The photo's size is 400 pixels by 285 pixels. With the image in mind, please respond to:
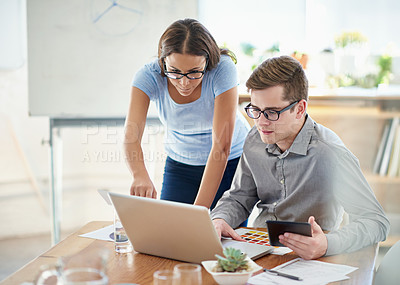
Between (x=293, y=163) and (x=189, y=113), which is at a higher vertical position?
(x=189, y=113)

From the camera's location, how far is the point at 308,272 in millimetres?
1149

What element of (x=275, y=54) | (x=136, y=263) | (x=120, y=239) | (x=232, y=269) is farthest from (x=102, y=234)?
(x=275, y=54)

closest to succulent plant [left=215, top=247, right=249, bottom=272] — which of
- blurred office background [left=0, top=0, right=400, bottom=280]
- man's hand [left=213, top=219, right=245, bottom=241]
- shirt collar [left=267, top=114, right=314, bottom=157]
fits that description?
man's hand [left=213, top=219, right=245, bottom=241]

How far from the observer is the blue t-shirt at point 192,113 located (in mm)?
1868

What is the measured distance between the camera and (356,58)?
3.12 m

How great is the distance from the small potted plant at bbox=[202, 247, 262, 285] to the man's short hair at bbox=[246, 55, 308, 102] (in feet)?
2.20

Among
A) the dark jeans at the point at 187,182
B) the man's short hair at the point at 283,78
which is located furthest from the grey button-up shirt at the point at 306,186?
→ the dark jeans at the point at 187,182

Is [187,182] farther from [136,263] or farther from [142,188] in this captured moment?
[136,263]

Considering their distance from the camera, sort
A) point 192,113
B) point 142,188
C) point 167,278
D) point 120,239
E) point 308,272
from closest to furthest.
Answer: point 167,278 < point 308,272 < point 120,239 < point 142,188 < point 192,113

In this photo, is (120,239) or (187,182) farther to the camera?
(187,182)

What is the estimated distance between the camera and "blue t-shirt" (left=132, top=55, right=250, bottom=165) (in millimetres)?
1868

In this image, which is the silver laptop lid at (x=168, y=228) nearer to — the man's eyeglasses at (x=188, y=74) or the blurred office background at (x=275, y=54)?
the man's eyeglasses at (x=188, y=74)

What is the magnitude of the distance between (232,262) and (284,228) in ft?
0.82

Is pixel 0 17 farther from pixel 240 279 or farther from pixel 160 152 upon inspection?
pixel 240 279
